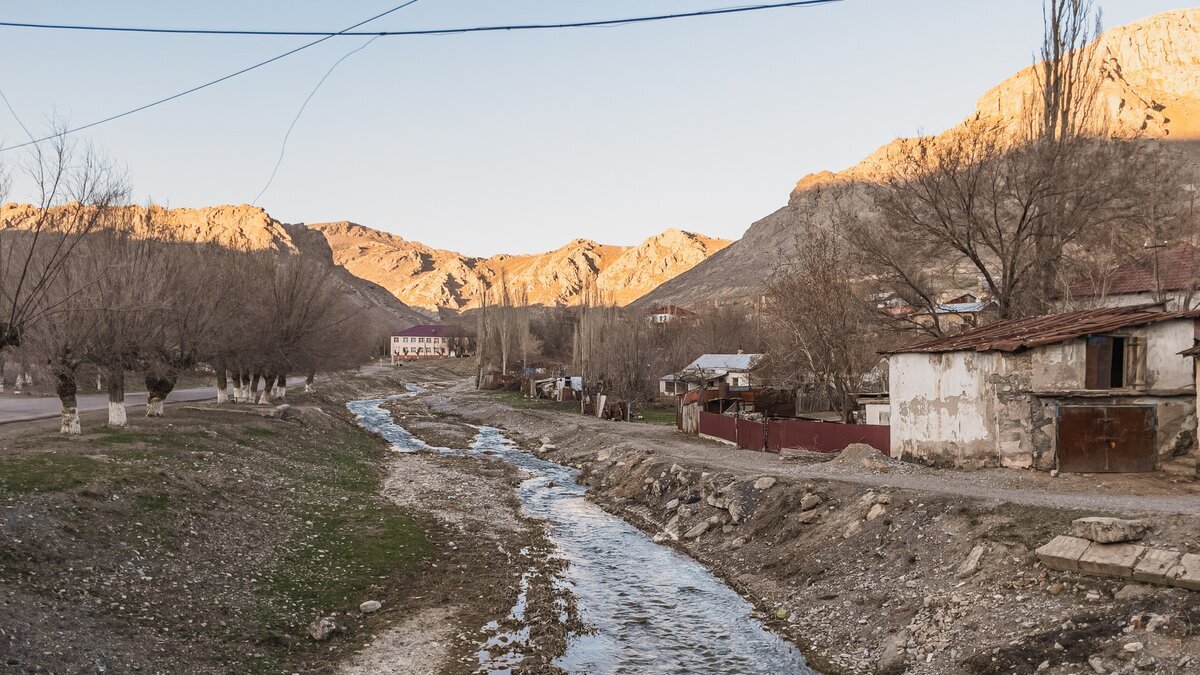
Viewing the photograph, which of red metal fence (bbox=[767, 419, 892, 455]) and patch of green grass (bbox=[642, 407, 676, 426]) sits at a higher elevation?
red metal fence (bbox=[767, 419, 892, 455])

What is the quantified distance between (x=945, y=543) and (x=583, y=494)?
18494mm

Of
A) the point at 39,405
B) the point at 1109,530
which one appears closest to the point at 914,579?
the point at 1109,530

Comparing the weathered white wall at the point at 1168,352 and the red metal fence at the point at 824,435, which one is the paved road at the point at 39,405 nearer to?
the red metal fence at the point at 824,435

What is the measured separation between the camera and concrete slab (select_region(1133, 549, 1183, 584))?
479 inches

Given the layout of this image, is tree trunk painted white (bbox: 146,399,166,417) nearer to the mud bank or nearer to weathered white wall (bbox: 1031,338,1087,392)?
the mud bank

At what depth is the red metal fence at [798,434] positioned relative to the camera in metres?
30.5

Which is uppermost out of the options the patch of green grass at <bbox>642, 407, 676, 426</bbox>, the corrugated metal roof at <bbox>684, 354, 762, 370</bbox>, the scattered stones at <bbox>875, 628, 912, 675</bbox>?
the corrugated metal roof at <bbox>684, 354, 762, 370</bbox>

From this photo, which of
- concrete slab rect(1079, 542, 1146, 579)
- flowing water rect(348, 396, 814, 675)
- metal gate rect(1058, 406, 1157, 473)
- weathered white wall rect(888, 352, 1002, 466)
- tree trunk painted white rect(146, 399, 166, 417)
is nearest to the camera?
concrete slab rect(1079, 542, 1146, 579)

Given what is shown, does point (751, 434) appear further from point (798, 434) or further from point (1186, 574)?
point (1186, 574)

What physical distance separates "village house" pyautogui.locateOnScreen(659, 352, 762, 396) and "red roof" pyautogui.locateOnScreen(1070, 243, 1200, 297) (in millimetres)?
29229

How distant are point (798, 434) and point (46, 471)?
28834mm

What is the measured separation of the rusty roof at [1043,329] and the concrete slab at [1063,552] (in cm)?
1066

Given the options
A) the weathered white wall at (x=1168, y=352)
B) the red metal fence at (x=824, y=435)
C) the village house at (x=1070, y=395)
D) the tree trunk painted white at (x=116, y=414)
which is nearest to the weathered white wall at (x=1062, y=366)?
the village house at (x=1070, y=395)

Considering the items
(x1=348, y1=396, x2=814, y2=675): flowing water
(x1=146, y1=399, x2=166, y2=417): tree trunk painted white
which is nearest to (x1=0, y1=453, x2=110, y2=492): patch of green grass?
(x1=348, y1=396, x2=814, y2=675): flowing water
